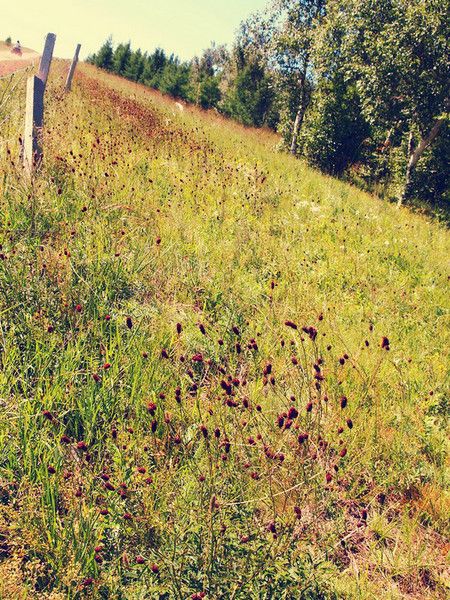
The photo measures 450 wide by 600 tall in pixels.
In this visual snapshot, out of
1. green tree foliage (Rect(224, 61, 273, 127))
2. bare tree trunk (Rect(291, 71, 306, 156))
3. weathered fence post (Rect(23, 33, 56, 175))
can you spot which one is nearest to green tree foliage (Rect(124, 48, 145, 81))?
green tree foliage (Rect(224, 61, 273, 127))

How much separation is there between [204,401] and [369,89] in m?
14.3

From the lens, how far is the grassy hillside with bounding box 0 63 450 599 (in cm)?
185

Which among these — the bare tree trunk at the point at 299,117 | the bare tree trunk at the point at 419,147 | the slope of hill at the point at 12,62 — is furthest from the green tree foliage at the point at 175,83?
the bare tree trunk at the point at 419,147

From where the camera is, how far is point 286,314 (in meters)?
4.20

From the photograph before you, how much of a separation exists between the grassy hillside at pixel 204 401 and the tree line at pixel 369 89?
967 centimetres

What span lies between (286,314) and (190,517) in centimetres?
254

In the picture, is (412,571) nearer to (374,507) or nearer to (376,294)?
(374,507)

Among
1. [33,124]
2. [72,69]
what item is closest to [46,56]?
[33,124]

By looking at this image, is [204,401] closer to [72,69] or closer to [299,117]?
[72,69]

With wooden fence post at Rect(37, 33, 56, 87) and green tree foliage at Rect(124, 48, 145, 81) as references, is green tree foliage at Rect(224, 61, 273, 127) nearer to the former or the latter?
green tree foliage at Rect(124, 48, 145, 81)

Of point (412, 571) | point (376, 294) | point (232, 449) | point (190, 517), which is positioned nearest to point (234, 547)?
point (190, 517)

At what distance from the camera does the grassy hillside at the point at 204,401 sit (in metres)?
1.85

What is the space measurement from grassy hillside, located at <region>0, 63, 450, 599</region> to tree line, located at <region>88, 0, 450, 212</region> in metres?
9.67

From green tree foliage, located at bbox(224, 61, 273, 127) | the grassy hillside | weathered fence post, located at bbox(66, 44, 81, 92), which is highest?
green tree foliage, located at bbox(224, 61, 273, 127)
